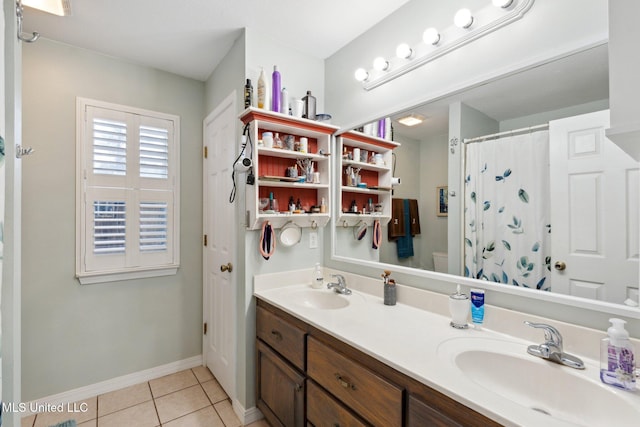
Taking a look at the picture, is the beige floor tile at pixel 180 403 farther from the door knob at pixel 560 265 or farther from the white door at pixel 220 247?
the door knob at pixel 560 265

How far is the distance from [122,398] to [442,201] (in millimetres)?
2599

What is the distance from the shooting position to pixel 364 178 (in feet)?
6.54

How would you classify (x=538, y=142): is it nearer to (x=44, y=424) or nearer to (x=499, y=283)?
(x=499, y=283)

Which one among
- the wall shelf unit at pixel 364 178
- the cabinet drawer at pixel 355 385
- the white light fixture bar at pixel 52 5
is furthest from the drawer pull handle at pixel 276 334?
the white light fixture bar at pixel 52 5

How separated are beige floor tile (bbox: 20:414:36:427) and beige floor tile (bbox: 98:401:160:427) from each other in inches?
16.5

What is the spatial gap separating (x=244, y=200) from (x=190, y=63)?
128 cm

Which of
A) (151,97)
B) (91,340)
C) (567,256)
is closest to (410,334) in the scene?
(567,256)

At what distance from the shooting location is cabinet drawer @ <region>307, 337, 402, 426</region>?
100 cm

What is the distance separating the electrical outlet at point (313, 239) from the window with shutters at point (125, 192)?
1.18 meters

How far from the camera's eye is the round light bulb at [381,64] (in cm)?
170

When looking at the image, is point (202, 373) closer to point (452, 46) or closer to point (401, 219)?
point (401, 219)

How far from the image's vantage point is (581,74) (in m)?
1.05

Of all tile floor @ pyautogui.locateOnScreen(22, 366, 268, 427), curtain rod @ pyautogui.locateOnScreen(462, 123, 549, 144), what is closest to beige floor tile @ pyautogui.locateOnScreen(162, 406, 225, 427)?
tile floor @ pyautogui.locateOnScreen(22, 366, 268, 427)

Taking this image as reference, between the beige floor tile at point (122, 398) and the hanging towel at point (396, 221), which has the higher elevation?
the hanging towel at point (396, 221)
